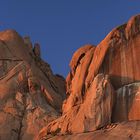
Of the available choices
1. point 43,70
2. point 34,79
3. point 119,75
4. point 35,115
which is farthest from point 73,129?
point 43,70

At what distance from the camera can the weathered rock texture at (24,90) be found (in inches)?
2089

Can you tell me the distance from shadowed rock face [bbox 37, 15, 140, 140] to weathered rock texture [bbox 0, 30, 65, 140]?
12.1m

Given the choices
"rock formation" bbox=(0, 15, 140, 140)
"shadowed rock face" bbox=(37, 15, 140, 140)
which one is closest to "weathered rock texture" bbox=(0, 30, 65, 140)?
"rock formation" bbox=(0, 15, 140, 140)

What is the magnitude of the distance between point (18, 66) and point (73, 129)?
21.9 metres

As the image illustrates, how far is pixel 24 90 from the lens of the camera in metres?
57.3

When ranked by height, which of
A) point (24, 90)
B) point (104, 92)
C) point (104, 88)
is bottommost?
point (104, 92)

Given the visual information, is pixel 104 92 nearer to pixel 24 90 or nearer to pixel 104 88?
pixel 104 88

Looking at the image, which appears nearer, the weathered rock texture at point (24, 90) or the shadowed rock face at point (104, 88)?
the shadowed rock face at point (104, 88)

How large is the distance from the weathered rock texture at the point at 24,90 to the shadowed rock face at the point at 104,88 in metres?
12.1

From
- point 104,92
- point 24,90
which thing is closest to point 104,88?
point 104,92

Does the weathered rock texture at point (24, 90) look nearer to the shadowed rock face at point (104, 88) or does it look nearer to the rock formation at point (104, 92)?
the rock formation at point (104, 92)

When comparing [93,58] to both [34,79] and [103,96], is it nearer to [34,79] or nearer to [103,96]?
[103,96]

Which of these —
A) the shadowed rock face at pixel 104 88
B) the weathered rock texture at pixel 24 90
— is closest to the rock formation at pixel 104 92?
the shadowed rock face at pixel 104 88

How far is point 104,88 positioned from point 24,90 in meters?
20.6
